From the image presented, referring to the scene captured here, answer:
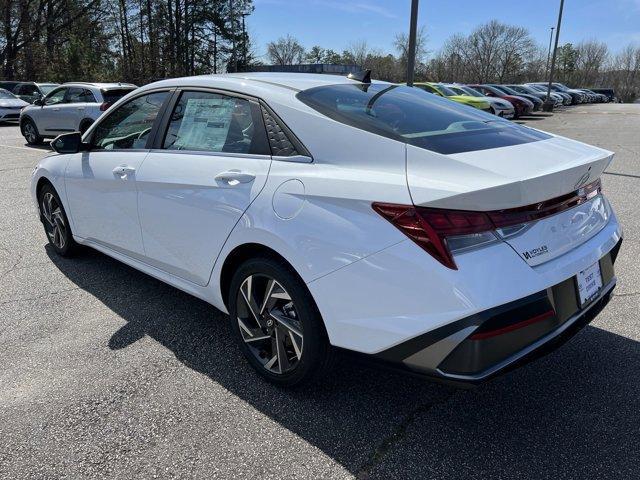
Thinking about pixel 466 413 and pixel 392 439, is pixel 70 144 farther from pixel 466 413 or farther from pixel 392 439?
pixel 466 413

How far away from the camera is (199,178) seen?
2912mm

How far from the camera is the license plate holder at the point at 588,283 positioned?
2.29 m

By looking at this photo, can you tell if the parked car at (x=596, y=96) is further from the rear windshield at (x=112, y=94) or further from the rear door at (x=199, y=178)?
the rear door at (x=199, y=178)

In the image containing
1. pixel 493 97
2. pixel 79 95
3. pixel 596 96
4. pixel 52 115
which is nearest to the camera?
pixel 79 95

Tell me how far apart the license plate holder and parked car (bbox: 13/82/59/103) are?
22535mm

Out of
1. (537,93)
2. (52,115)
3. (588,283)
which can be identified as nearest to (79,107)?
(52,115)

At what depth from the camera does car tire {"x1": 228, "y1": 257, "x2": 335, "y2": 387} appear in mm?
2428

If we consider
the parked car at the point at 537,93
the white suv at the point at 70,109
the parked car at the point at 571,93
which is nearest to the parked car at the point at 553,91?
the parked car at the point at 571,93

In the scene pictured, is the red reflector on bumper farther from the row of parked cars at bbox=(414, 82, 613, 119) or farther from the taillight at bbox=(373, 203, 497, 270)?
the row of parked cars at bbox=(414, 82, 613, 119)

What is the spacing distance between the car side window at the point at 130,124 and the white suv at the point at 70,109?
905 cm

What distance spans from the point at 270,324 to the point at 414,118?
4.43ft

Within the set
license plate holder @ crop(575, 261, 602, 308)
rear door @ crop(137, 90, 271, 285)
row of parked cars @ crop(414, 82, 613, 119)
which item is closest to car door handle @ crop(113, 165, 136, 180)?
rear door @ crop(137, 90, 271, 285)

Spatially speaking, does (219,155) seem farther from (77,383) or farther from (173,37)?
(173,37)

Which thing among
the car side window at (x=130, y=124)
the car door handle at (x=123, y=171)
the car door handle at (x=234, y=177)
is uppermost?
the car side window at (x=130, y=124)
